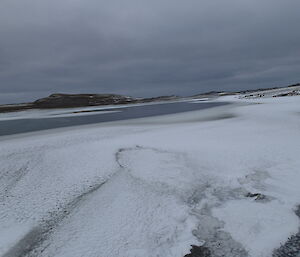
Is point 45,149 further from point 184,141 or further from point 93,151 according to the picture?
point 184,141

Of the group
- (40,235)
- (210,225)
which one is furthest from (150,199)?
(40,235)

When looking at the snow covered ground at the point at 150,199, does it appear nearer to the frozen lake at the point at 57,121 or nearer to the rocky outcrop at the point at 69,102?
the frozen lake at the point at 57,121

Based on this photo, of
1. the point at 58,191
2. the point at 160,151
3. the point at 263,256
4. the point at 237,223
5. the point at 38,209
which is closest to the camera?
the point at 263,256

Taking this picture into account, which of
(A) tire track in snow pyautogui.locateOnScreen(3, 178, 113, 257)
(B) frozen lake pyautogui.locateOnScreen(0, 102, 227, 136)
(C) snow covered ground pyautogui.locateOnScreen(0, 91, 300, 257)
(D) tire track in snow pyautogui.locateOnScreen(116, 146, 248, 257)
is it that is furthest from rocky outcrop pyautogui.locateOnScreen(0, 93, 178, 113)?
(D) tire track in snow pyautogui.locateOnScreen(116, 146, 248, 257)

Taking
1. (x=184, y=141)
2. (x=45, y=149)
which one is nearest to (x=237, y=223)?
(x=184, y=141)

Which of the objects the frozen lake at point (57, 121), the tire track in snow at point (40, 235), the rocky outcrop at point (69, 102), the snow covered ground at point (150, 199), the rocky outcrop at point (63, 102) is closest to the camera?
the tire track in snow at point (40, 235)

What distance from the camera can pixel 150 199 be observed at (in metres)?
7.35

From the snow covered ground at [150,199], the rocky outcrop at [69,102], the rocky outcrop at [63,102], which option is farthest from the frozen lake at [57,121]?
the rocky outcrop at [69,102]

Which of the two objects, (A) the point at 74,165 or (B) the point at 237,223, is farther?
(A) the point at 74,165

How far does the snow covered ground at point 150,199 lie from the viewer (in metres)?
5.51

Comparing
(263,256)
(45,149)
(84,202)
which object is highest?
(45,149)

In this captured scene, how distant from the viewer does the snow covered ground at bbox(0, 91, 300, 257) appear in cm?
551

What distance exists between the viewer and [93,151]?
11.9 m

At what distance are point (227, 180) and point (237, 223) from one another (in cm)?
240
